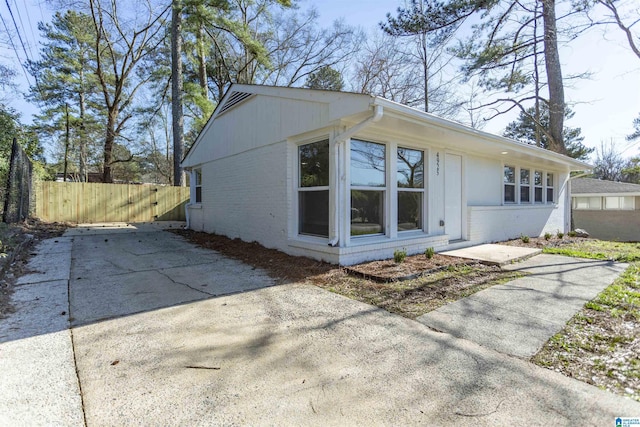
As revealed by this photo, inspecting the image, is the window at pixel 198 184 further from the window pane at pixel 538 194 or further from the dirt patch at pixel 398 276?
the window pane at pixel 538 194

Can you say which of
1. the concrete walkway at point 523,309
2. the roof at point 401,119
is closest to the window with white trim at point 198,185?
the roof at point 401,119

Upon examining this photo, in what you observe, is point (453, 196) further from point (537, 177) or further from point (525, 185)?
point (537, 177)

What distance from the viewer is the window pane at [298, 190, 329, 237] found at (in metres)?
5.53

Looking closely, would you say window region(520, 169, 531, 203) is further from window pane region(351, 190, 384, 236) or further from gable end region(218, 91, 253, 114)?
gable end region(218, 91, 253, 114)

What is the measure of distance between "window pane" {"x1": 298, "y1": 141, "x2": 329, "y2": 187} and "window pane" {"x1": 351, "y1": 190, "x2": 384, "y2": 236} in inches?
24.9

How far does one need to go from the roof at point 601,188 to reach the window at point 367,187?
1864 cm

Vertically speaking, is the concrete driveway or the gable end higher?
the gable end

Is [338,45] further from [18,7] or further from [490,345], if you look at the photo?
[490,345]

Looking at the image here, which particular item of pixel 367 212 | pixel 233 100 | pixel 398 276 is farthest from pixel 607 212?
pixel 233 100

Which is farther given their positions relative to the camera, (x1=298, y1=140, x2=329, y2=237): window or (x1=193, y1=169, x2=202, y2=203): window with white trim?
(x1=193, y1=169, x2=202, y2=203): window with white trim

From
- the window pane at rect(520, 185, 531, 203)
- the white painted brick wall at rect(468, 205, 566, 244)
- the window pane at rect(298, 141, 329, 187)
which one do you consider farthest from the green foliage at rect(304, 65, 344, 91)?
the window pane at rect(298, 141, 329, 187)

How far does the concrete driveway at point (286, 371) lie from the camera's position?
1.77 m

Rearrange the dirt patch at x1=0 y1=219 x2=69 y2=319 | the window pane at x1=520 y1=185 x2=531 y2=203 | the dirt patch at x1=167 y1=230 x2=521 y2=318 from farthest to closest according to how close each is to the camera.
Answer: the window pane at x1=520 y1=185 x2=531 y2=203 → the dirt patch at x1=167 y1=230 x2=521 y2=318 → the dirt patch at x1=0 y1=219 x2=69 y2=319

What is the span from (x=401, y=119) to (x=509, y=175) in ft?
21.0
